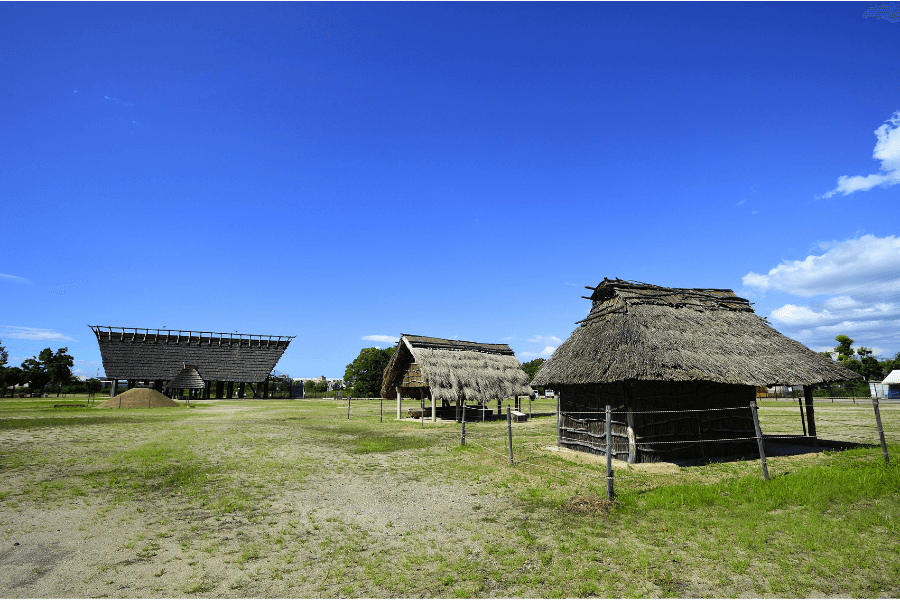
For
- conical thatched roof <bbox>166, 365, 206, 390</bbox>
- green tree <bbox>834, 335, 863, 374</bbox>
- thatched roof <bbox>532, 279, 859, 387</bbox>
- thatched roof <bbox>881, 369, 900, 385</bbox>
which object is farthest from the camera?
green tree <bbox>834, 335, 863, 374</bbox>

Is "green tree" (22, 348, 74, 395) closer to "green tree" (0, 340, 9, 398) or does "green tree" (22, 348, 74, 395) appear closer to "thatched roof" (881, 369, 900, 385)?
"green tree" (0, 340, 9, 398)

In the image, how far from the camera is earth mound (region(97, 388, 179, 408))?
33.9 metres

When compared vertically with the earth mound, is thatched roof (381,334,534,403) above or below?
above

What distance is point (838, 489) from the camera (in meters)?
8.33

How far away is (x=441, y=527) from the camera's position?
22.5 ft

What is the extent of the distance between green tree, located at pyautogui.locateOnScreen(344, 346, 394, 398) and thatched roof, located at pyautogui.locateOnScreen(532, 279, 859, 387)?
45688mm

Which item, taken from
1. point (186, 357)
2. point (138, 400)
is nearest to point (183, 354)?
point (186, 357)

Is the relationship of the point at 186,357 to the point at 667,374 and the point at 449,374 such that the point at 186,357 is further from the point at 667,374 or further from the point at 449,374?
the point at 667,374

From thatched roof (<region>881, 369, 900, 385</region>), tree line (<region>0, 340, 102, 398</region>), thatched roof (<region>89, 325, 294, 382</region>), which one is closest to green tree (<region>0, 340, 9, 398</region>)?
tree line (<region>0, 340, 102, 398</region>)

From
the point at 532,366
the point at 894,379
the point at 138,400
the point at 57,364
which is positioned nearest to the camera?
the point at 138,400

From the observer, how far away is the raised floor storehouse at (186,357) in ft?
157

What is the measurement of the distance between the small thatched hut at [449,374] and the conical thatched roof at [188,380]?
31.4 metres

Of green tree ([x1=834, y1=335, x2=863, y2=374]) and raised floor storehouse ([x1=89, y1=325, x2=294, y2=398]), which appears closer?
raised floor storehouse ([x1=89, y1=325, x2=294, y2=398])

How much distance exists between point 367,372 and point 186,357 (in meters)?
21.6
